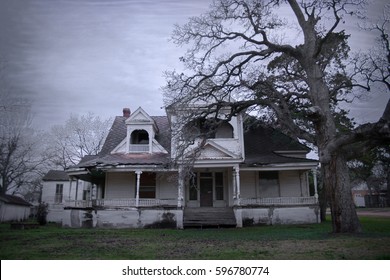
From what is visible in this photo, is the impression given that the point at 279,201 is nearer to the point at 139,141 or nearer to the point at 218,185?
the point at 218,185

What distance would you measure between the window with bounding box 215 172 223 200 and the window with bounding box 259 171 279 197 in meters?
2.19

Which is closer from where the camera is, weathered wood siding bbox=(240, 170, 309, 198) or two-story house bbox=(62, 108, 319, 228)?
two-story house bbox=(62, 108, 319, 228)

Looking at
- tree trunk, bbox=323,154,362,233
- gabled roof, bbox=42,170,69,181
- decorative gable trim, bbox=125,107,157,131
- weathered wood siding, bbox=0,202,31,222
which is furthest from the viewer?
gabled roof, bbox=42,170,69,181

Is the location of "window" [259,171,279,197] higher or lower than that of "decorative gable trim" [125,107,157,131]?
lower

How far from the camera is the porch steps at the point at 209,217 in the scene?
50.1ft

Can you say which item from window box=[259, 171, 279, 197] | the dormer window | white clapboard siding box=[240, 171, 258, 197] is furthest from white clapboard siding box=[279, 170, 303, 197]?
the dormer window

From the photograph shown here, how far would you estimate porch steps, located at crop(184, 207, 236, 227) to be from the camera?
15.3 meters

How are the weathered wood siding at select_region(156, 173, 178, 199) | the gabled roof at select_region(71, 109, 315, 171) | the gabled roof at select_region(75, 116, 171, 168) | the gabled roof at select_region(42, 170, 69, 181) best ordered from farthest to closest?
the gabled roof at select_region(42, 170, 69, 181)
the weathered wood siding at select_region(156, 173, 178, 199)
the gabled roof at select_region(71, 109, 315, 171)
the gabled roof at select_region(75, 116, 171, 168)

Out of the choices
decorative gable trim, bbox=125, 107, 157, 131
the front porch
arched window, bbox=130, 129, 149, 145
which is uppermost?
decorative gable trim, bbox=125, 107, 157, 131

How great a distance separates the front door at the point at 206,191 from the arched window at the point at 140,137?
12.9ft

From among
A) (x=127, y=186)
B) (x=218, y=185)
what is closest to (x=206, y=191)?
(x=218, y=185)

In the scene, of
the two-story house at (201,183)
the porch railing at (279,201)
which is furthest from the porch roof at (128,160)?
the porch railing at (279,201)

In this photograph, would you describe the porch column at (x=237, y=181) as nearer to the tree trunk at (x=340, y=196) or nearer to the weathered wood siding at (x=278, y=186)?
the weathered wood siding at (x=278, y=186)

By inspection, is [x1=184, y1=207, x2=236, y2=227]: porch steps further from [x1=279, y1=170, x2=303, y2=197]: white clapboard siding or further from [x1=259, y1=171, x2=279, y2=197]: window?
[x1=279, y1=170, x2=303, y2=197]: white clapboard siding
